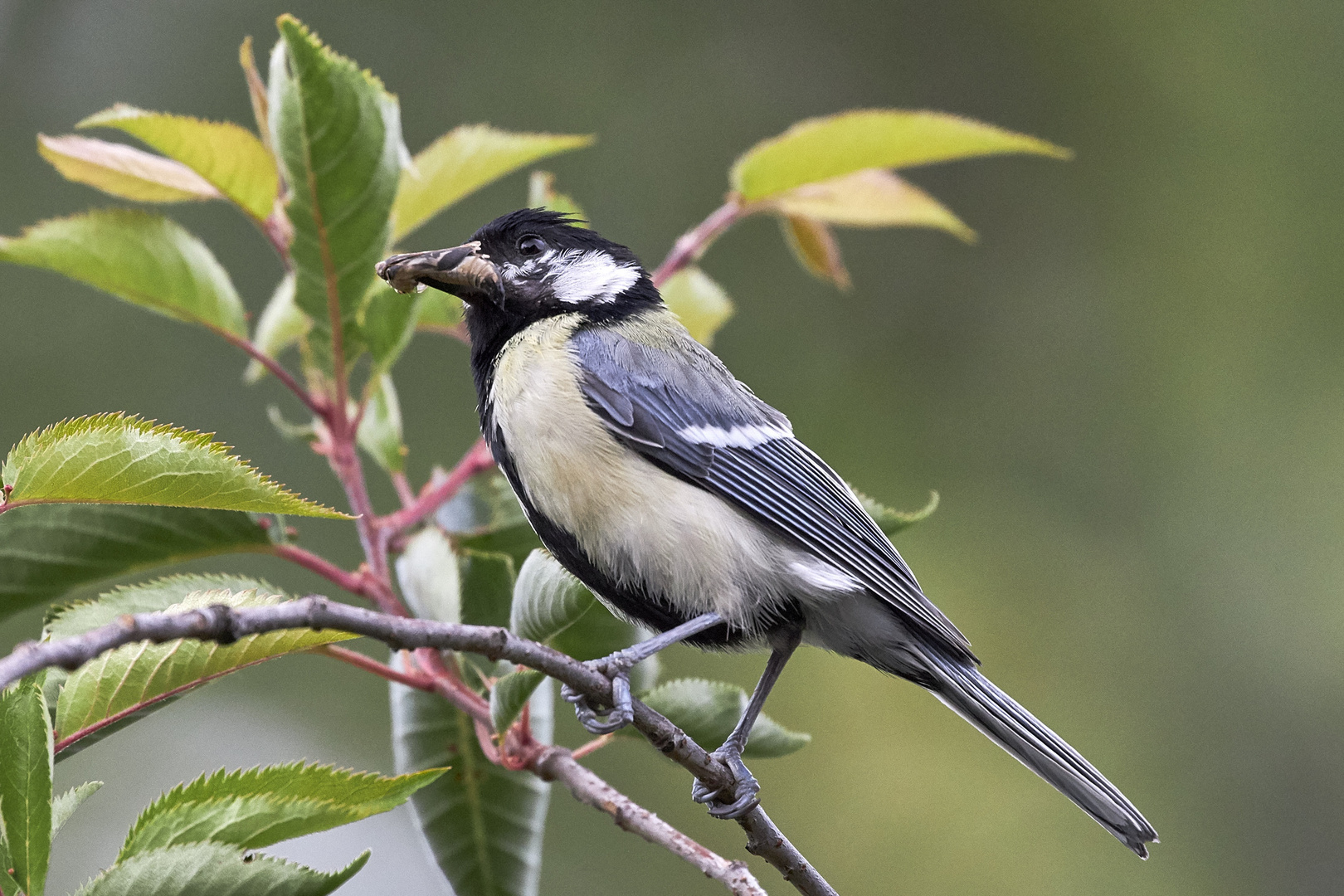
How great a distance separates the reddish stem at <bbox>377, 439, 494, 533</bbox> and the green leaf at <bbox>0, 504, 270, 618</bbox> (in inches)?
10.9

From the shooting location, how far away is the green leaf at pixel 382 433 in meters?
2.26

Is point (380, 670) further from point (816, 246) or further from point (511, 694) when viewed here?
point (816, 246)

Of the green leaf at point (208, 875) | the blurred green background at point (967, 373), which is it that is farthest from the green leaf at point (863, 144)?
the blurred green background at point (967, 373)

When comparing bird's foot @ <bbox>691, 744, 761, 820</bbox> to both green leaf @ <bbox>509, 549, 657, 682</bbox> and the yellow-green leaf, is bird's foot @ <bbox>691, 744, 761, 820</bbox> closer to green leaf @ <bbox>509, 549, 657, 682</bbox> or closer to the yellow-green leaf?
green leaf @ <bbox>509, 549, 657, 682</bbox>

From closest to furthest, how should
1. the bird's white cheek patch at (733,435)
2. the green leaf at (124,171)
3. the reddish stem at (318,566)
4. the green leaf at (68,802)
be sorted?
the green leaf at (68,802) < the reddish stem at (318,566) < the green leaf at (124,171) < the bird's white cheek patch at (733,435)

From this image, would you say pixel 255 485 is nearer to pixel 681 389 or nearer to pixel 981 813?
pixel 681 389

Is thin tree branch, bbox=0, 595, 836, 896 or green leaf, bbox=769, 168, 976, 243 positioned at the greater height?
green leaf, bbox=769, 168, 976, 243

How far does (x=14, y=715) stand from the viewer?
1.24 meters

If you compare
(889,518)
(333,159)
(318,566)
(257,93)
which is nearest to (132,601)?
(318,566)

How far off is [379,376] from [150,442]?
2.49 ft

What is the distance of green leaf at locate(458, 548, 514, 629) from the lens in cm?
193

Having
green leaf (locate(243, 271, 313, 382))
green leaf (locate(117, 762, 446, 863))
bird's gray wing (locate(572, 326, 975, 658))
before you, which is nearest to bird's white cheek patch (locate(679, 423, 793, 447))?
bird's gray wing (locate(572, 326, 975, 658))

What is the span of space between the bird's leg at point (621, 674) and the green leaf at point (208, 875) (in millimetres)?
355

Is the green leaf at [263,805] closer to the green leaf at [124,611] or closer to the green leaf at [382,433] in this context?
the green leaf at [124,611]
